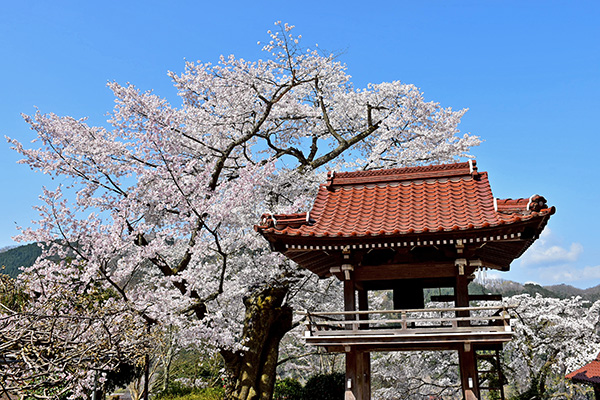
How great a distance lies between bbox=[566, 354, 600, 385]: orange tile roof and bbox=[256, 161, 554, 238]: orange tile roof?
7.41 m

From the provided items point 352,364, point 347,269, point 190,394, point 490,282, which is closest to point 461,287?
point 347,269

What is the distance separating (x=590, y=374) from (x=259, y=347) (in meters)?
8.74

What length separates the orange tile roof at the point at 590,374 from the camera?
12211mm

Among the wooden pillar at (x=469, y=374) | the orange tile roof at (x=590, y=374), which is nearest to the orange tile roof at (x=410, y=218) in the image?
the wooden pillar at (x=469, y=374)

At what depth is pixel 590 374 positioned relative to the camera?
12.4 meters

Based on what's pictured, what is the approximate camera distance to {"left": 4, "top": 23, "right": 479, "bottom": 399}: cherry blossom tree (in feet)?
32.3

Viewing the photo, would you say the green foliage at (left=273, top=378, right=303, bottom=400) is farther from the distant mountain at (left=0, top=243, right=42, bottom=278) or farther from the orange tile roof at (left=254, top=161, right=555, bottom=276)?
the distant mountain at (left=0, top=243, right=42, bottom=278)

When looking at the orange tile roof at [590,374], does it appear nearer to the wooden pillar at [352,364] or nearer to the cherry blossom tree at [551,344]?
the cherry blossom tree at [551,344]

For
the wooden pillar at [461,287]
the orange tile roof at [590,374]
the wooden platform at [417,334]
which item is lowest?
the orange tile roof at [590,374]

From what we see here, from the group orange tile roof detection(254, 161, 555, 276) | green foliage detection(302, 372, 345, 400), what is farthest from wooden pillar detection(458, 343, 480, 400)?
green foliage detection(302, 372, 345, 400)

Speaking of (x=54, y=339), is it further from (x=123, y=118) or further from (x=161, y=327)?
(x=123, y=118)

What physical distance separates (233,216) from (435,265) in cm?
461

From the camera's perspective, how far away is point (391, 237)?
7324 mm

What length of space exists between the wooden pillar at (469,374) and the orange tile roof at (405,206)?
2.03 meters
